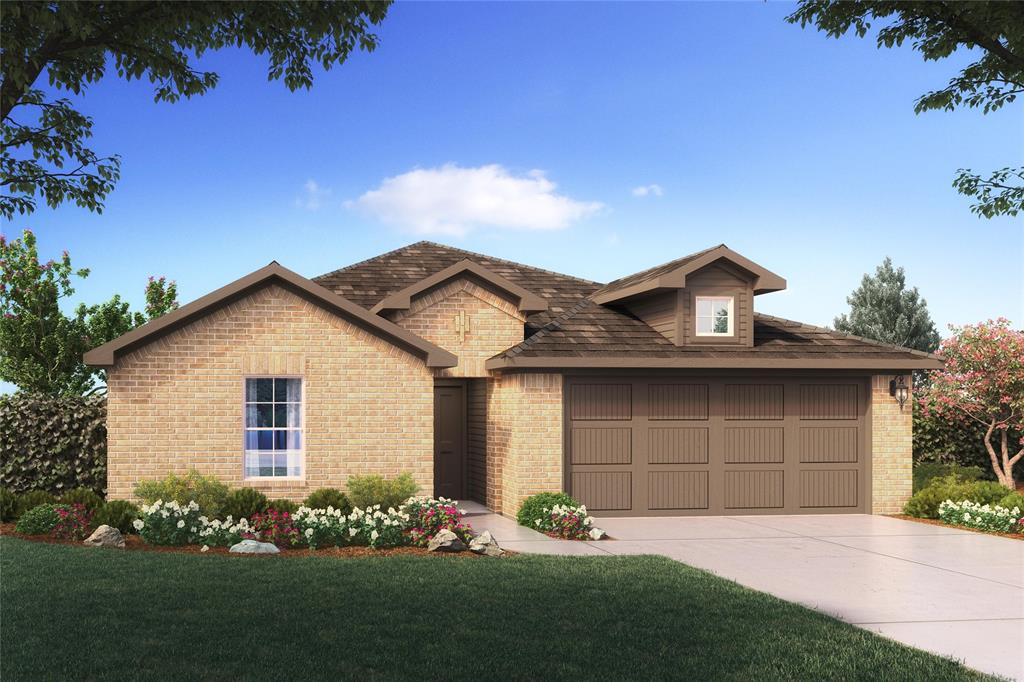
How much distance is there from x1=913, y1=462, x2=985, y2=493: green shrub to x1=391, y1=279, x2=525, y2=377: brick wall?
8688 mm

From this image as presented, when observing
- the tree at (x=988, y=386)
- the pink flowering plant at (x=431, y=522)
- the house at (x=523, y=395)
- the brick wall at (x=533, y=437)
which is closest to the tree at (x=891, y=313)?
the tree at (x=988, y=386)

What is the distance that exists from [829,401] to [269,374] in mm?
10650

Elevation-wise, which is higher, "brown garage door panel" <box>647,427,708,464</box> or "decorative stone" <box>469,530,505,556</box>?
"brown garage door panel" <box>647,427,708,464</box>

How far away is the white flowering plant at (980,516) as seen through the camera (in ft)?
55.3

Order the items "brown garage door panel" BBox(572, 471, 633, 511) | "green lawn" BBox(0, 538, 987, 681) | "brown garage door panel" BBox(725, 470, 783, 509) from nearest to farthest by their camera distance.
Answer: "green lawn" BBox(0, 538, 987, 681) < "brown garage door panel" BBox(572, 471, 633, 511) < "brown garage door panel" BBox(725, 470, 783, 509)

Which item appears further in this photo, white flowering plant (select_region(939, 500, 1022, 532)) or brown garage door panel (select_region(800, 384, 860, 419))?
brown garage door panel (select_region(800, 384, 860, 419))

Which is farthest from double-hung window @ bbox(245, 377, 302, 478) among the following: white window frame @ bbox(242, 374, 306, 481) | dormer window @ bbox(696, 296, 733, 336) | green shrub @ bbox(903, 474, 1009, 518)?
green shrub @ bbox(903, 474, 1009, 518)

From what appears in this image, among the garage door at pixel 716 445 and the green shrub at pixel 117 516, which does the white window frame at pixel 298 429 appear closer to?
the green shrub at pixel 117 516

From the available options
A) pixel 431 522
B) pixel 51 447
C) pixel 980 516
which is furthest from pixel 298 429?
pixel 980 516

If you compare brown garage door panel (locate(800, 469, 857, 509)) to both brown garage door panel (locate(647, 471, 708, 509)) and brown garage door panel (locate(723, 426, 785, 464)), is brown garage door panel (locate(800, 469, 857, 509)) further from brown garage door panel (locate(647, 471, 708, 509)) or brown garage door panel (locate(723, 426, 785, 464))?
brown garage door panel (locate(647, 471, 708, 509))

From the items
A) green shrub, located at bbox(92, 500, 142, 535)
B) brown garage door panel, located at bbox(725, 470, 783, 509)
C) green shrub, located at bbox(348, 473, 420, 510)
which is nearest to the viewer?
green shrub, located at bbox(92, 500, 142, 535)

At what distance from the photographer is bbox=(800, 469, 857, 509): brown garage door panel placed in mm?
19062

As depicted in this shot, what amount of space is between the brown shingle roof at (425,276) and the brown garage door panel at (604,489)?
3614 millimetres

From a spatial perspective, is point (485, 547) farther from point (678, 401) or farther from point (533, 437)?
point (678, 401)
